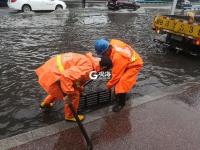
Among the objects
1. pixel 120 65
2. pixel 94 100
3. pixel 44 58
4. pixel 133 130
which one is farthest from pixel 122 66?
pixel 44 58

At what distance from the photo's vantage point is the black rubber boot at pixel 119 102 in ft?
20.8

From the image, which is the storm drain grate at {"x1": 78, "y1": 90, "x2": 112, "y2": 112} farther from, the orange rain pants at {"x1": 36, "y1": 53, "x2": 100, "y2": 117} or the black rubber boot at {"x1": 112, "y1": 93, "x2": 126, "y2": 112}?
the orange rain pants at {"x1": 36, "y1": 53, "x2": 100, "y2": 117}

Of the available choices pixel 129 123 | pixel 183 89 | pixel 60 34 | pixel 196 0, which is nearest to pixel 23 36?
pixel 60 34

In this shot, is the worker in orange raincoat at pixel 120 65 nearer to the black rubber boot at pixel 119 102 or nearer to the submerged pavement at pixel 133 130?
the black rubber boot at pixel 119 102

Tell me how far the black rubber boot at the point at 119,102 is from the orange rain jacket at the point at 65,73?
1.12 m

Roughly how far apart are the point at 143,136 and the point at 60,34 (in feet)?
33.1

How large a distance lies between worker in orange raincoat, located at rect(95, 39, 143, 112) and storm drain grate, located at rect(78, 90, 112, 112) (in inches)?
17.0

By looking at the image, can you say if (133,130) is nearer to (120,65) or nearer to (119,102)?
(119,102)

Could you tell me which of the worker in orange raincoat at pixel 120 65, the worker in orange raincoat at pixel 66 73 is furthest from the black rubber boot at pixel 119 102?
the worker in orange raincoat at pixel 66 73

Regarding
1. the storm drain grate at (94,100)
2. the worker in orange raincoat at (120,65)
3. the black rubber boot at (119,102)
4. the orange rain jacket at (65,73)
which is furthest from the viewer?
the storm drain grate at (94,100)

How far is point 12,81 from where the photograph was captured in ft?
27.0

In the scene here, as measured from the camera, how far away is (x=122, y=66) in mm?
6066

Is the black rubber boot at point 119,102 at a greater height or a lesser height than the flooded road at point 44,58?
greater

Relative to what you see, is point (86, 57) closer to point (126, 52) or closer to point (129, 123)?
point (126, 52)
